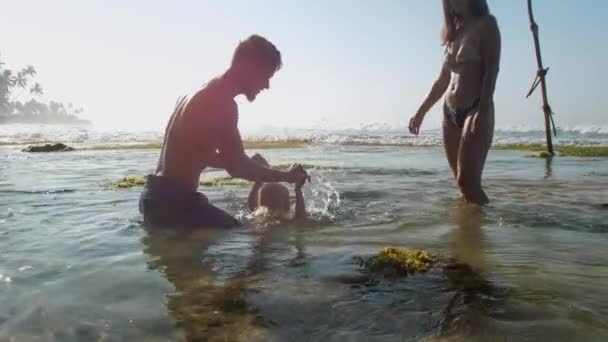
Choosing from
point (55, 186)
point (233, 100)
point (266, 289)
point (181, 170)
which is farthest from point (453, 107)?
point (55, 186)

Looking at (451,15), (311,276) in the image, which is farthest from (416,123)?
(311,276)

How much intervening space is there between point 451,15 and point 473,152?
1.56 m

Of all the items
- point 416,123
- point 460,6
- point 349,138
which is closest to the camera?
point 460,6

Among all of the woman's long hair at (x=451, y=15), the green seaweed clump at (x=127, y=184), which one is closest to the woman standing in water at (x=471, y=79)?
the woman's long hair at (x=451, y=15)

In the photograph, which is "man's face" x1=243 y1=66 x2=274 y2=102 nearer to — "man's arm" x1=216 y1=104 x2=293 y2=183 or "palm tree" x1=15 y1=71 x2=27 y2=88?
"man's arm" x1=216 y1=104 x2=293 y2=183

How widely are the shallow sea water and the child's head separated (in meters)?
0.35

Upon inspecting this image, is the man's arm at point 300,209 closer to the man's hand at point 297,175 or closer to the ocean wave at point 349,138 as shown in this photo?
the man's hand at point 297,175

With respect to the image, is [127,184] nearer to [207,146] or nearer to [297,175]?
[207,146]

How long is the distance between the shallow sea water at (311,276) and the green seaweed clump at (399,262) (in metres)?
0.09

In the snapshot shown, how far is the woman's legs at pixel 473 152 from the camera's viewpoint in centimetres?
546

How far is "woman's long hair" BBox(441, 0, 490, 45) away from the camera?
5559mm

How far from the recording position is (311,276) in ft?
10.6

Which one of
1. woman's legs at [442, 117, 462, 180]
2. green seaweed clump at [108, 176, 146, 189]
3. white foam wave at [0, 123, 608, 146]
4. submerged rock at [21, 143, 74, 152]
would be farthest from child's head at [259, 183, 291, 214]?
white foam wave at [0, 123, 608, 146]

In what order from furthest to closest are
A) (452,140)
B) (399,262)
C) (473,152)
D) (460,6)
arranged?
(452,140)
(460,6)
(473,152)
(399,262)
